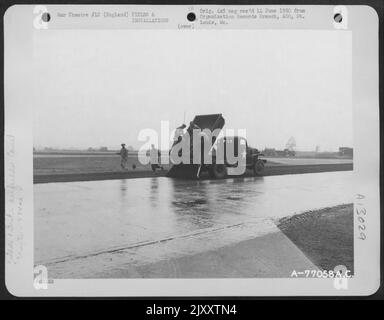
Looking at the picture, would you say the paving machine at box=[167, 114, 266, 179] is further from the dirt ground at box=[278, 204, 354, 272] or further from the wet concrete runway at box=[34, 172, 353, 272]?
the dirt ground at box=[278, 204, 354, 272]

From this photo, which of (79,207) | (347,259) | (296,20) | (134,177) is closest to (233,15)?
(296,20)

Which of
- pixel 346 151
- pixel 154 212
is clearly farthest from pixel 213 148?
pixel 346 151

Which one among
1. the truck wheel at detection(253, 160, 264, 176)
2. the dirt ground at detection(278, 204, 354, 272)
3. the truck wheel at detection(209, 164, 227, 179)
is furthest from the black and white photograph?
the truck wheel at detection(253, 160, 264, 176)

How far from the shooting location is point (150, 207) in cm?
364

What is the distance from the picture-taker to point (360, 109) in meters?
2.71

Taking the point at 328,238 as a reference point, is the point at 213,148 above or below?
above

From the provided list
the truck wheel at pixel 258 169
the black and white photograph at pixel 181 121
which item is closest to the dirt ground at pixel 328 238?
the black and white photograph at pixel 181 121

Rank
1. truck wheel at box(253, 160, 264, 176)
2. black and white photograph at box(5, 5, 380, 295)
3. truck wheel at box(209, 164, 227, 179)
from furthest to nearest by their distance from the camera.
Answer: truck wheel at box(253, 160, 264, 176)
truck wheel at box(209, 164, 227, 179)
black and white photograph at box(5, 5, 380, 295)

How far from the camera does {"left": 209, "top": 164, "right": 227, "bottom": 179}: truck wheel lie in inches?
157

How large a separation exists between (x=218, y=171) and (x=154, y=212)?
105 cm

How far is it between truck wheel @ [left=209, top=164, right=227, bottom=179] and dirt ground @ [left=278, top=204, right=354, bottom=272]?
118 centimetres

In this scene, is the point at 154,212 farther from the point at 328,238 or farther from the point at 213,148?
the point at 328,238

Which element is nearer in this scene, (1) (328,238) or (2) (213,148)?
(1) (328,238)

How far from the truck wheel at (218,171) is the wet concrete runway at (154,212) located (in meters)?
0.27
